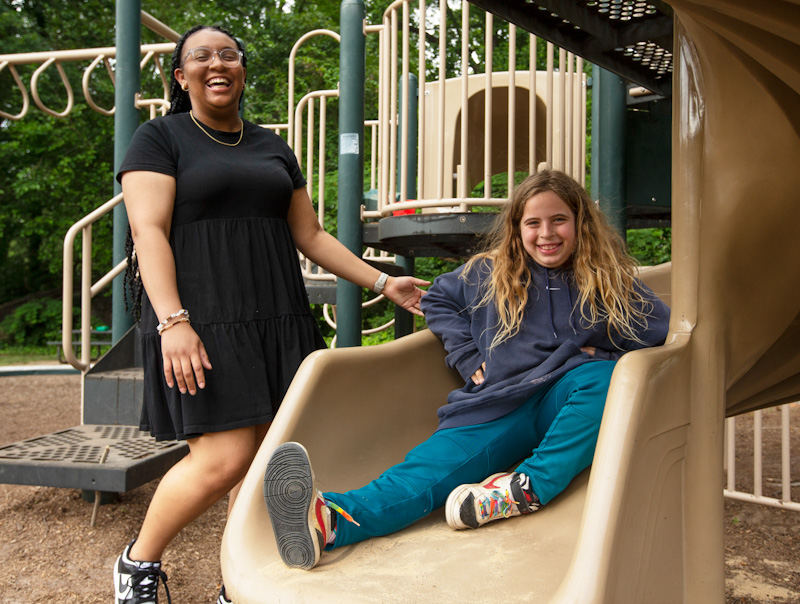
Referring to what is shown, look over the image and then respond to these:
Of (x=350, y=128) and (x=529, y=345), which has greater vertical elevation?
(x=350, y=128)

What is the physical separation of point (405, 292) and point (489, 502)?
73 cm

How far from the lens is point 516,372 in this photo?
68.7 inches

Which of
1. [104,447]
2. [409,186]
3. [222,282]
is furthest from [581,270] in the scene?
[409,186]

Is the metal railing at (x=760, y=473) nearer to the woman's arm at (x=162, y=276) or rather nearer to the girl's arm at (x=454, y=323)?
the girl's arm at (x=454, y=323)

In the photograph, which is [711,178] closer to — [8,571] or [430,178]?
[8,571]

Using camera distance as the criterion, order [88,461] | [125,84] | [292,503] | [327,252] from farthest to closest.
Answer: [125,84], [88,461], [327,252], [292,503]

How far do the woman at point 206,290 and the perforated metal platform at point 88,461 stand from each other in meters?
0.70

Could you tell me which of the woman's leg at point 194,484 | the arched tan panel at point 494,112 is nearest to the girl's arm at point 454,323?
the woman's leg at point 194,484

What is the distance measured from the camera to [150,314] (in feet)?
5.53

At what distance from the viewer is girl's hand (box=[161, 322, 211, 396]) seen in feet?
5.21

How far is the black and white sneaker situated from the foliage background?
10.2 meters

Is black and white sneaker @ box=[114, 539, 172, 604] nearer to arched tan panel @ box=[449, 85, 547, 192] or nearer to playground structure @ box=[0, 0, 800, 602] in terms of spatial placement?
playground structure @ box=[0, 0, 800, 602]

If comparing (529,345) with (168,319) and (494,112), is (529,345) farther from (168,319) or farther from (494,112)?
(494,112)

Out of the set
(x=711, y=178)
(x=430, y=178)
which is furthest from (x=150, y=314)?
(x=430, y=178)
